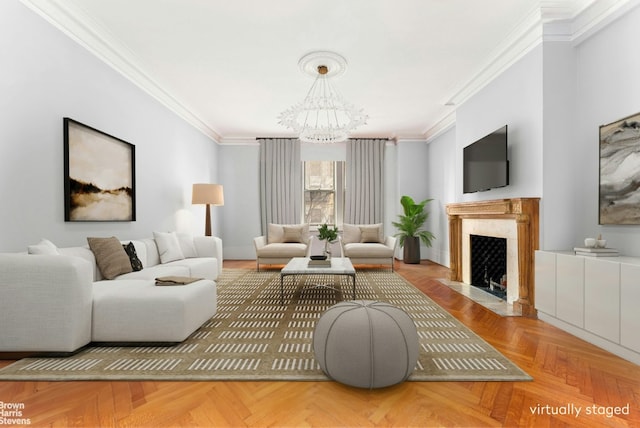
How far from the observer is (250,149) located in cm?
753

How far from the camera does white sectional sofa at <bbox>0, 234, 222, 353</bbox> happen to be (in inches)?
85.4

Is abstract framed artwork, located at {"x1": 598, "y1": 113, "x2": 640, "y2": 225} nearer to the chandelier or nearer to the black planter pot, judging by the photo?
the chandelier

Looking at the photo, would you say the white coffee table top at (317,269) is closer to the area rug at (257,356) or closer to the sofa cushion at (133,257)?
the area rug at (257,356)

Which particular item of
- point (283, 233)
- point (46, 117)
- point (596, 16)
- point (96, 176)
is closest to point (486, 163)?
point (596, 16)

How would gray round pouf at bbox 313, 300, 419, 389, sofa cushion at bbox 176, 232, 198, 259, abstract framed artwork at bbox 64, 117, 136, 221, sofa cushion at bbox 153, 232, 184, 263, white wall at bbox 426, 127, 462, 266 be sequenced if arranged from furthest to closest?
white wall at bbox 426, 127, 462, 266 → sofa cushion at bbox 176, 232, 198, 259 → sofa cushion at bbox 153, 232, 184, 263 → abstract framed artwork at bbox 64, 117, 136, 221 → gray round pouf at bbox 313, 300, 419, 389

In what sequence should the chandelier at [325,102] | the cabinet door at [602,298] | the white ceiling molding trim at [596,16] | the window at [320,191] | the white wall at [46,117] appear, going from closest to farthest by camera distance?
the cabinet door at [602,298] < the white wall at [46,117] < the white ceiling molding trim at [596,16] < the chandelier at [325,102] < the window at [320,191]

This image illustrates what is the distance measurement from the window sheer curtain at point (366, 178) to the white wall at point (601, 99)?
4.50 metres

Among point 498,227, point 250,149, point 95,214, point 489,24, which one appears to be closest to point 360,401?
point 498,227

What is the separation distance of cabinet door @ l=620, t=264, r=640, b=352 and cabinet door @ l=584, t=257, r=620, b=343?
33 millimetres

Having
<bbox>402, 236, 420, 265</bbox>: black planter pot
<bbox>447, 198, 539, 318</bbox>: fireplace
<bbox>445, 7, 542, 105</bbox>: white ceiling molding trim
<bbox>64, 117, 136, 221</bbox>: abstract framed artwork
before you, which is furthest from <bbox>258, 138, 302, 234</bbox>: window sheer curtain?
<bbox>445, 7, 542, 105</bbox>: white ceiling molding trim

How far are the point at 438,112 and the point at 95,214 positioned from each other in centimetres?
518

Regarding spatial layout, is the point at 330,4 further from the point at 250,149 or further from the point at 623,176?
the point at 250,149

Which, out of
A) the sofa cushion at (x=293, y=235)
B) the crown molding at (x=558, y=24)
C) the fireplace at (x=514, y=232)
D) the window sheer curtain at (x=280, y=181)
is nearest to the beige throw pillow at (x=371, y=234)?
the sofa cushion at (x=293, y=235)

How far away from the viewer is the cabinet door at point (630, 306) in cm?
211
